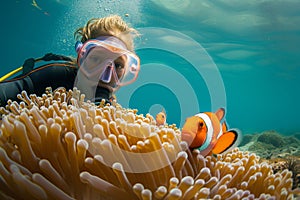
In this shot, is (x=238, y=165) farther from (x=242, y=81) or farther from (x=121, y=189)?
(x=242, y=81)

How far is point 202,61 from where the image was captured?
26.8 metres

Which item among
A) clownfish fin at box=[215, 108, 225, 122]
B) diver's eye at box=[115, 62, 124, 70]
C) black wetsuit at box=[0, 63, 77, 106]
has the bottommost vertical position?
clownfish fin at box=[215, 108, 225, 122]

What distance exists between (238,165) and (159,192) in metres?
0.75

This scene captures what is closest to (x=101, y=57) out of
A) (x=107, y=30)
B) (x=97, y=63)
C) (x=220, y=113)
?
(x=97, y=63)

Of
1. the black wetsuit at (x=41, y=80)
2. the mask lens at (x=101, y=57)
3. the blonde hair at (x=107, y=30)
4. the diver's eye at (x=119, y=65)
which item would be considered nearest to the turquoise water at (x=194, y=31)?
the blonde hair at (x=107, y=30)

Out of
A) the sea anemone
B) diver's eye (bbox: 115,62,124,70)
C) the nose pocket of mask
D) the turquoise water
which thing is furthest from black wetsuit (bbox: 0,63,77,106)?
the turquoise water

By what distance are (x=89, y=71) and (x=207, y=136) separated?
7.15 ft

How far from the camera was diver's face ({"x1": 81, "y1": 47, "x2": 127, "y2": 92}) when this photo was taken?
10.8 feet


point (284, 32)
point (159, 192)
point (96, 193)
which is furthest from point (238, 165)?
point (284, 32)

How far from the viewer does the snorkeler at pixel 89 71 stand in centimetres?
295

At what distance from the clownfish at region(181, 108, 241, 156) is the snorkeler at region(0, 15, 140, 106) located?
1880 millimetres

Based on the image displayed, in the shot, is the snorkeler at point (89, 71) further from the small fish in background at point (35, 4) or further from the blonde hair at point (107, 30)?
A: the small fish in background at point (35, 4)

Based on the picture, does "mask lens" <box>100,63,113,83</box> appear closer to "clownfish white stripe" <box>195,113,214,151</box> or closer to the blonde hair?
the blonde hair

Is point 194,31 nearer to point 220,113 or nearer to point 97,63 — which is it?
point 97,63
